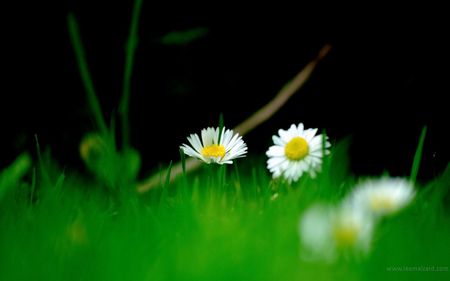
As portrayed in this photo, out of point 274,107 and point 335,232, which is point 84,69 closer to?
point 335,232

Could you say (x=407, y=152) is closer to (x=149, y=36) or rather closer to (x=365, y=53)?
(x=365, y=53)

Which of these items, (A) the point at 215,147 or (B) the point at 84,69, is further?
(A) the point at 215,147

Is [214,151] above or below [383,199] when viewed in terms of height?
above

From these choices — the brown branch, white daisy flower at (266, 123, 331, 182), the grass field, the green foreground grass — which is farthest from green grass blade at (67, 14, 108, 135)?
the brown branch

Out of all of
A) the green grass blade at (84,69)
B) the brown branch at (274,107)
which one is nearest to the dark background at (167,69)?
the brown branch at (274,107)

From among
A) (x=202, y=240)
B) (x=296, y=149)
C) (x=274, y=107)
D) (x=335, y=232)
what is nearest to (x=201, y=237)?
(x=202, y=240)
